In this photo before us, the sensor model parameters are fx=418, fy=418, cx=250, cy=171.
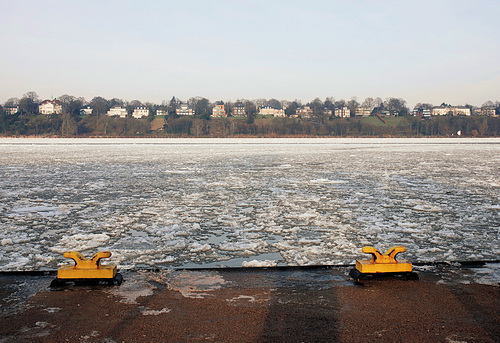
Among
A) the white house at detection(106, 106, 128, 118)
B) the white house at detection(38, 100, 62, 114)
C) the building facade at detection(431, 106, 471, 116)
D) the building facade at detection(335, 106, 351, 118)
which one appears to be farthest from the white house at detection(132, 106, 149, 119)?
the building facade at detection(431, 106, 471, 116)

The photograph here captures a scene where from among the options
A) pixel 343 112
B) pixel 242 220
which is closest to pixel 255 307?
pixel 242 220

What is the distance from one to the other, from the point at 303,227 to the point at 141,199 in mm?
4186

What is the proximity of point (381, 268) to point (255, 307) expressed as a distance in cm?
141

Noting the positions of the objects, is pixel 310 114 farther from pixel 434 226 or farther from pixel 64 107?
pixel 434 226

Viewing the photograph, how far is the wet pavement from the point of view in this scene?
9.29 ft

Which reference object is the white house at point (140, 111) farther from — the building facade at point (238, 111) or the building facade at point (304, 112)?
the building facade at point (304, 112)

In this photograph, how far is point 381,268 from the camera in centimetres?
398

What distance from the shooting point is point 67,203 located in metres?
8.70

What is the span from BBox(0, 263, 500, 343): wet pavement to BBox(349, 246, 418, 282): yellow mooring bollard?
8 cm

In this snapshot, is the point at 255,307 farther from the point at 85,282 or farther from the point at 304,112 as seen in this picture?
the point at 304,112

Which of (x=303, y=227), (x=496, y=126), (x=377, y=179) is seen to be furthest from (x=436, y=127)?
(x=303, y=227)

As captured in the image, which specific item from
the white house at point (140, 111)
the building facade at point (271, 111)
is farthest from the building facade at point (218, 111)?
the white house at point (140, 111)

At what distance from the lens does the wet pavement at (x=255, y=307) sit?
2.83 m

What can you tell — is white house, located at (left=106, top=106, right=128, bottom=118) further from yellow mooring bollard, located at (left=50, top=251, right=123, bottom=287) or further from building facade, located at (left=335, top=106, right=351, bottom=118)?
yellow mooring bollard, located at (left=50, top=251, right=123, bottom=287)
